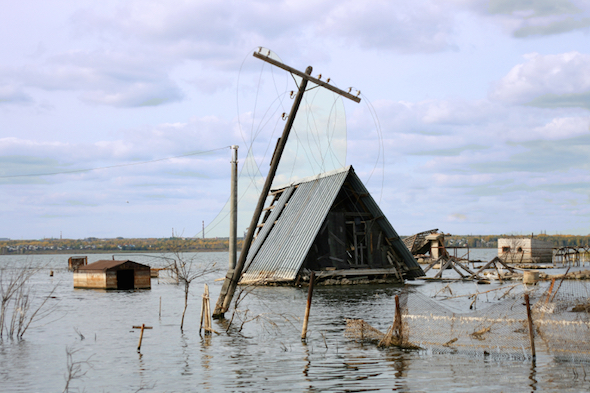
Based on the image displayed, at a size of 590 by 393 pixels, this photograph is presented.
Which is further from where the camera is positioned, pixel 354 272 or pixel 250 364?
pixel 354 272

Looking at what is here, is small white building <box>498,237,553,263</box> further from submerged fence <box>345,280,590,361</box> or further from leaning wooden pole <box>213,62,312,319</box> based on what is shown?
submerged fence <box>345,280,590,361</box>

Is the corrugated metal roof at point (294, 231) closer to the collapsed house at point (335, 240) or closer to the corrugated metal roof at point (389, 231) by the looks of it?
the collapsed house at point (335, 240)

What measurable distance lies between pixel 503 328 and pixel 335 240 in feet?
106

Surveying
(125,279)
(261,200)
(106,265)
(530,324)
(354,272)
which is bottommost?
(125,279)

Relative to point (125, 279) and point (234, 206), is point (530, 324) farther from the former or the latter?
point (125, 279)

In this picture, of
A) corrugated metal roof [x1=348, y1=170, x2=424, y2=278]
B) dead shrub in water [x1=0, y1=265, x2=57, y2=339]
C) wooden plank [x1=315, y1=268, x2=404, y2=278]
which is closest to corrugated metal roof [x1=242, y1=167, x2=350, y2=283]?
corrugated metal roof [x1=348, y1=170, x2=424, y2=278]

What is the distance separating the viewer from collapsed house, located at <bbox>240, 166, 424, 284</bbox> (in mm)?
48969

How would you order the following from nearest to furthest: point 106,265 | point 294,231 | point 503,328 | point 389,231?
1. point 503,328
2. point 294,231
3. point 389,231
4. point 106,265

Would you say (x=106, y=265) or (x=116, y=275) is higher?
(x=106, y=265)

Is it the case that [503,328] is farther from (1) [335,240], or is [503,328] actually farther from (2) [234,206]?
(1) [335,240]

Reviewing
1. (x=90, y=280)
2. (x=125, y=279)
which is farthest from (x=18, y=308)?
(x=90, y=280)

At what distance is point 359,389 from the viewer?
15359mm

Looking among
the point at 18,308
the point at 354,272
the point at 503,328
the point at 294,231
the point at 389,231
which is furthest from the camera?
the point at 389,231

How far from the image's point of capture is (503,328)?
1906 centimetres
